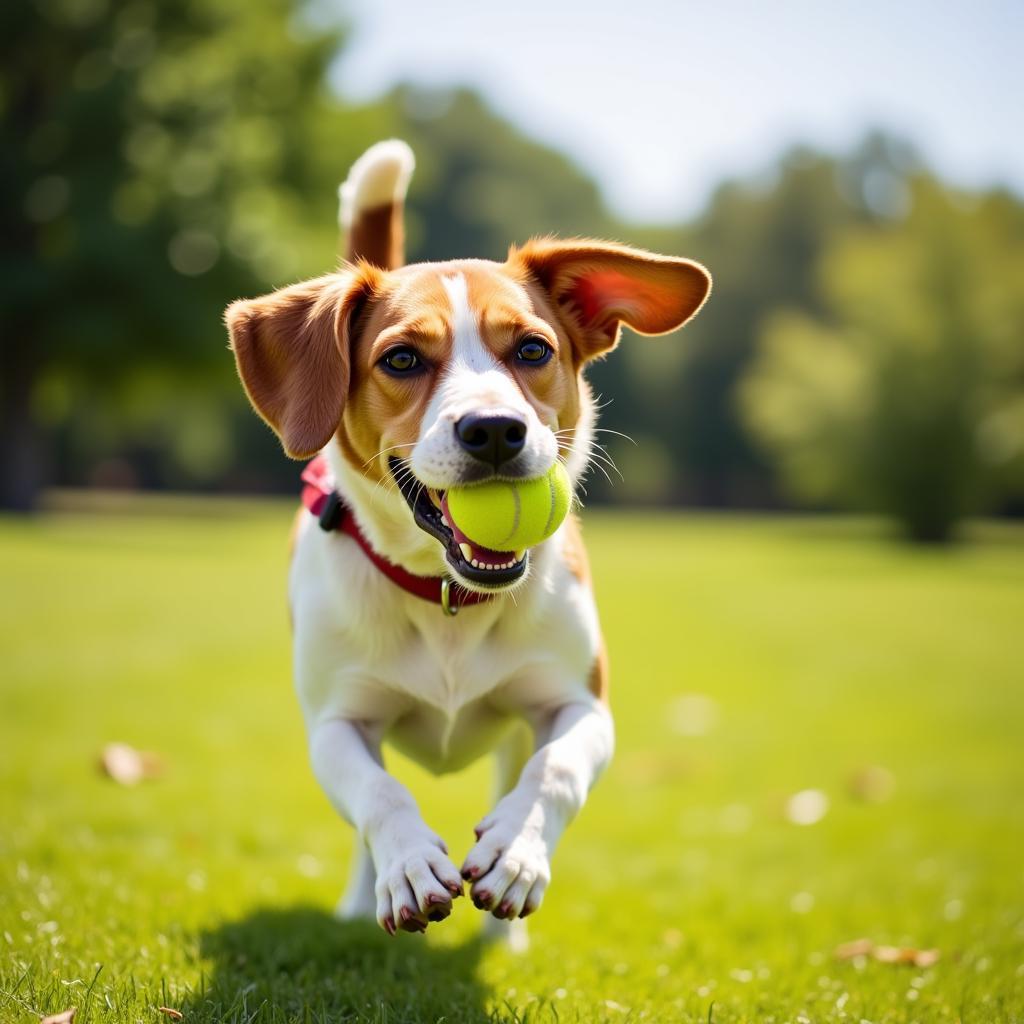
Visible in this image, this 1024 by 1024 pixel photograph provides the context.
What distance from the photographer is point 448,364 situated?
3.35 metres

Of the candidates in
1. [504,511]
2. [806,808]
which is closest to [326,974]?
[504,511]

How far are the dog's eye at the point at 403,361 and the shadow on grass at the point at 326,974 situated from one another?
177 cm

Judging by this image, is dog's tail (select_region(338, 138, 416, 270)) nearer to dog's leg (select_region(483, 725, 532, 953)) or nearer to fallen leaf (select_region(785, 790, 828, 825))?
dog's leg (select_region(483, 725, 532, 953))

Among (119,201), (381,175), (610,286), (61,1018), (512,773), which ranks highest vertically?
(381,175)

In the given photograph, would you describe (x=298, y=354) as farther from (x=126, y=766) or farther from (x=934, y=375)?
(x=934, y=375)

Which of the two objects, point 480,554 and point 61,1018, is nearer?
point 61,1018

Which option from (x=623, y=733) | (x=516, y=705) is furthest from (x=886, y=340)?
(x=516, y=705)

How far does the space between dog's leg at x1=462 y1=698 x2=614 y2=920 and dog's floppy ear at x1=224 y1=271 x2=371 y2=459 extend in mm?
1117

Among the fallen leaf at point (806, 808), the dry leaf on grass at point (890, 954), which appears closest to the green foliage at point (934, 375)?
the fallen leaf at point (806, 808)

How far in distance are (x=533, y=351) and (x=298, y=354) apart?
73 centimetres

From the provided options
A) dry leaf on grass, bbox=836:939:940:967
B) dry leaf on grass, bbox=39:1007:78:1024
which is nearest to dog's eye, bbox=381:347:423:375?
dry leaf on grass, bbox=39:1007:78:1024

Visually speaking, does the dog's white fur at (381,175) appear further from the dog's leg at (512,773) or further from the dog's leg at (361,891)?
the dog's leg at (361,891)

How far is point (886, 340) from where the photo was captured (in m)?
32.3

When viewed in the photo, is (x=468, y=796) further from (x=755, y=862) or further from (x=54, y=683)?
(x=54, y=683)
